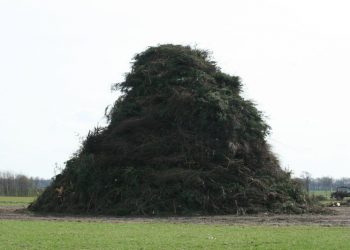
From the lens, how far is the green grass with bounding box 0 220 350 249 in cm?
1900

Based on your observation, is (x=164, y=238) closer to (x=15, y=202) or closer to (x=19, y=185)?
(x=15, y=202)

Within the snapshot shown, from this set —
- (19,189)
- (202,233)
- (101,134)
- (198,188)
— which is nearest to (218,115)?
(198,188)

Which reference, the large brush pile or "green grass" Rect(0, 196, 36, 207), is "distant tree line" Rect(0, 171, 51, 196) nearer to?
"green grass" Rect(0, 196, 36, 207)

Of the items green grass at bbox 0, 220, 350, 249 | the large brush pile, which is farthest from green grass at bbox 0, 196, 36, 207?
green grass at bbox 0, 220, 350, 249

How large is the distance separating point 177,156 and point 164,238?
61.6 feet

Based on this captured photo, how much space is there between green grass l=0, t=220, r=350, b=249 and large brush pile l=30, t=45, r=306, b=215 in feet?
38.4

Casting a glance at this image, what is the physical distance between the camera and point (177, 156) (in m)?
40.2

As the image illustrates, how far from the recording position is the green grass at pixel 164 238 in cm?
1900

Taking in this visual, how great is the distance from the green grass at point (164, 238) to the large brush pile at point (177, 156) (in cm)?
1172

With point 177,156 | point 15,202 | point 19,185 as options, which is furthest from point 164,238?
point 19,185

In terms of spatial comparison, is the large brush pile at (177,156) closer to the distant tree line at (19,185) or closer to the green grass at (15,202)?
the green grass at (15,202)

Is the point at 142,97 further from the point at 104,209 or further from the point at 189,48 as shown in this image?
the point at 104,209

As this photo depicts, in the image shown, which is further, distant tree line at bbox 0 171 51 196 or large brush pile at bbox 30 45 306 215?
distant tree line at bbox 0 171 51 196

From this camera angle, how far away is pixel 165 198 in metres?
37.8
